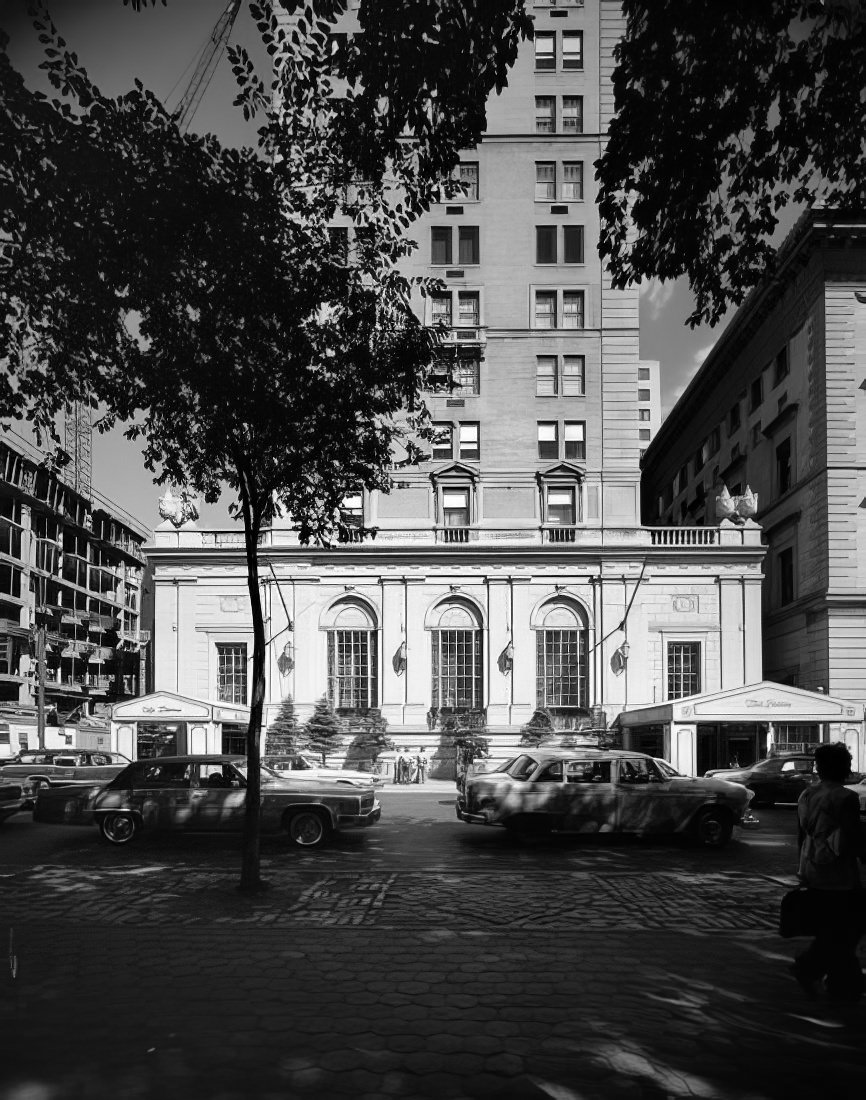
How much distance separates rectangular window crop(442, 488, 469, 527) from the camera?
1646 inches

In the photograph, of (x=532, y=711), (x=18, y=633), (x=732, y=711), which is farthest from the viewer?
(x=18, y=633)

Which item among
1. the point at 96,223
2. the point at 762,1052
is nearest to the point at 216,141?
the point at 96,223

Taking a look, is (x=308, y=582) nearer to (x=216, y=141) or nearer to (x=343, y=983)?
(x=216, y=141)

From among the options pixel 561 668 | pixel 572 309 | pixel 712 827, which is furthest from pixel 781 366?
pixel 712 827

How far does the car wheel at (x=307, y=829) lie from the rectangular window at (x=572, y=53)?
36.4 m

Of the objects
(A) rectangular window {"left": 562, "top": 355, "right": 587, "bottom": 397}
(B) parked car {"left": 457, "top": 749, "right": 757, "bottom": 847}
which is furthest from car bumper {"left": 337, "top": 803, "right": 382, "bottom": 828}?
(A) rectangular window {"left": 562, "top": 355, "right": 587, "bottom": 397}

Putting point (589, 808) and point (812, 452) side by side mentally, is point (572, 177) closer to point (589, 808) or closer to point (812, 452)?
point (812, 452)

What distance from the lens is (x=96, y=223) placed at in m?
11.3

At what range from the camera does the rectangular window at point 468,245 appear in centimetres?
4234

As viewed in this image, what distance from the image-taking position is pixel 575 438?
4203 centimetres

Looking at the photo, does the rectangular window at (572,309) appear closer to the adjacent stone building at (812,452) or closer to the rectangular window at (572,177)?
the rectangular window at (572,177)

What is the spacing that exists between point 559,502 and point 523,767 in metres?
25.1

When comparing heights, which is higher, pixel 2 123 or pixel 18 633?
pixel 2 123

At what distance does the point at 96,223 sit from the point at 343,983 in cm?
854
